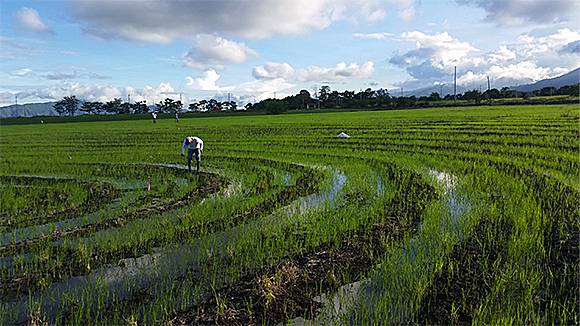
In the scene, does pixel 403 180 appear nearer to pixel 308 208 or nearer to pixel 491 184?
pixel 491 184

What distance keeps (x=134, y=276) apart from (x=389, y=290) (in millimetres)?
3127

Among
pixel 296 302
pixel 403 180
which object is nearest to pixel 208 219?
pixel 296 302

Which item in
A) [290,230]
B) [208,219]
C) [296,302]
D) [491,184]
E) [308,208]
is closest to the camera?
[296,302]

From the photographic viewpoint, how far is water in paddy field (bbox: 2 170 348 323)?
153 inches

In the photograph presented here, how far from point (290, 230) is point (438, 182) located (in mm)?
4908

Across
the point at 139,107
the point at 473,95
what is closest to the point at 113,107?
the point at 139,107

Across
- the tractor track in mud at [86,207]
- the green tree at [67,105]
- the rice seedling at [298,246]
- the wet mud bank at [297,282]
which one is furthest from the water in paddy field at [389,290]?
the green tree at [67,105]

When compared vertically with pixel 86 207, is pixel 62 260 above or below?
below

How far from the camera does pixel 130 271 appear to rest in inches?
180

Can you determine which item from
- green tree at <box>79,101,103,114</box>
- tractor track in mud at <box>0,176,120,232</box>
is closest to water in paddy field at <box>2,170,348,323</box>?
tractor track in mud at <box>0,176,120,232</box>

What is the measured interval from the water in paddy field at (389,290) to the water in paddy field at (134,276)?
75.1 inches

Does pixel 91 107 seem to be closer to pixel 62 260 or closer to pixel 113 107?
pixel 113 107

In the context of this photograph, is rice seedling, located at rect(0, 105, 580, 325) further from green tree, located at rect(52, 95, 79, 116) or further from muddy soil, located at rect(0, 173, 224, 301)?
green tree, located at rect(52, 95, 79, 116)

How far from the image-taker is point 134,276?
4.43 meters
